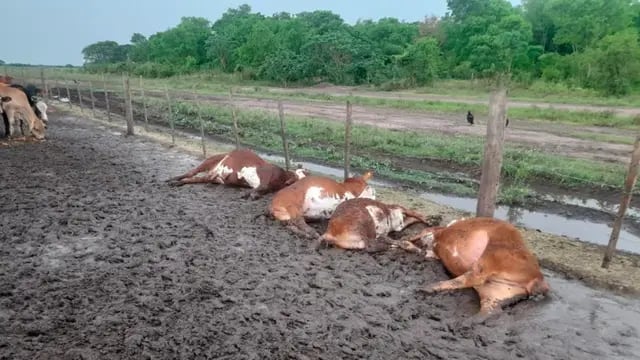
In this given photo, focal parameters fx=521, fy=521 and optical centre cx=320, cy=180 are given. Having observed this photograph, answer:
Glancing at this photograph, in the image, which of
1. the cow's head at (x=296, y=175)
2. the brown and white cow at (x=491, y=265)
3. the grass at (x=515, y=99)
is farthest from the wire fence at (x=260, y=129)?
the brown and white cow at (x=491, y=265)

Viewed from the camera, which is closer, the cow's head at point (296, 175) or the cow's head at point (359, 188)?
the cow's head at point (359, 188)

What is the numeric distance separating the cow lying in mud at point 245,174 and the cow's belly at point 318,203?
3.64 ft

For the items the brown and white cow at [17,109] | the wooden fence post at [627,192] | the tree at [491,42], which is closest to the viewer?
the wooden fence post at [627,192]

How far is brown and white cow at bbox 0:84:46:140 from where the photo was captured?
12.0 metres

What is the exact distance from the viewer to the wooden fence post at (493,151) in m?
5.64

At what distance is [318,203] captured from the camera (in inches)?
252

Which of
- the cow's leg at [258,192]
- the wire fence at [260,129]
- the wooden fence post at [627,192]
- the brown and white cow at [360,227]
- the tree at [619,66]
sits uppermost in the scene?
the tree at [619,66]

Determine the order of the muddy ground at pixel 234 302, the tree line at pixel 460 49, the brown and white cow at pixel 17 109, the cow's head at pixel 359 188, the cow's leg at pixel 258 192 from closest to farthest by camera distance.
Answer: the muddy ground at pixel 234 302, the cow's head at pixel 359 188, the cow's leg at pixel 258 192, the brown and white cow at pixel 17 109, the tree line at pixel 460 49

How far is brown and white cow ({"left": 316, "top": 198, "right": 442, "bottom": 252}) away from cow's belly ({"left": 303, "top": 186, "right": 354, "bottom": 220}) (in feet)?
1.97

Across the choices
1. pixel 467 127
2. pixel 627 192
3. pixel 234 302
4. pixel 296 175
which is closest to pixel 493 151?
pixel 627 192

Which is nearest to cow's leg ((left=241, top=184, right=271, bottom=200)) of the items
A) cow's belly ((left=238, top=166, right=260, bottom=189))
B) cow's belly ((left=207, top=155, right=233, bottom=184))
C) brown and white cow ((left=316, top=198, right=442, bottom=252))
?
cow's belly ((left=238, top=166, right=260, bottom=189))

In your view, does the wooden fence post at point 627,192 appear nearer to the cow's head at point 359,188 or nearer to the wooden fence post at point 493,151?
the wooden fence post at point 493,151

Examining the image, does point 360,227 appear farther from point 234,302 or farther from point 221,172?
point 221,172

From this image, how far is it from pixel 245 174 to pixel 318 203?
7.01 feet
